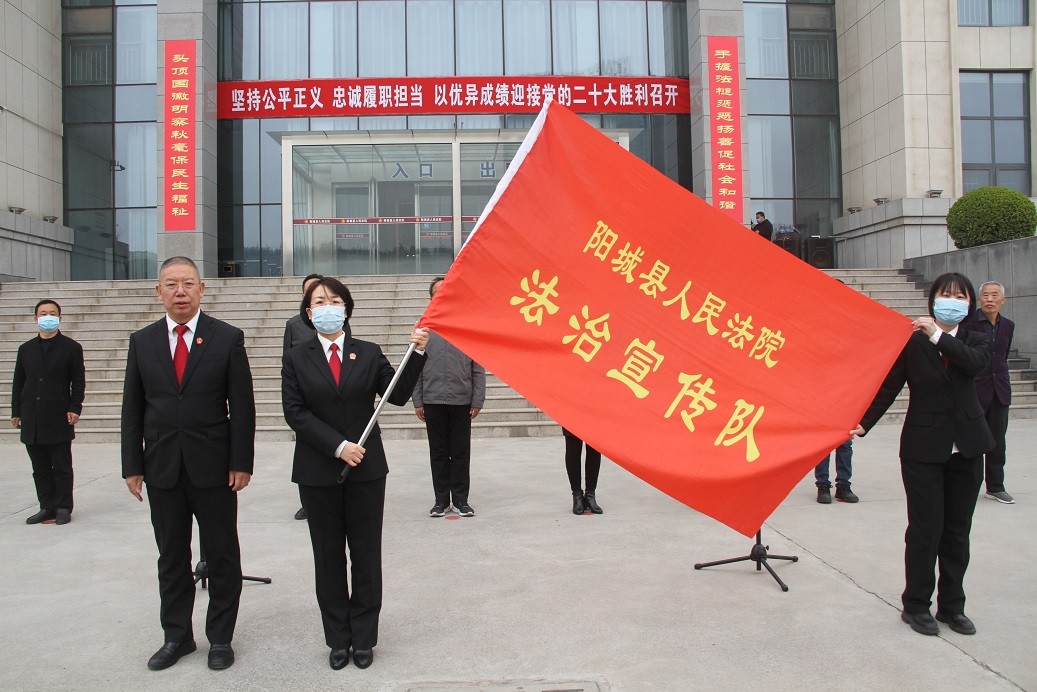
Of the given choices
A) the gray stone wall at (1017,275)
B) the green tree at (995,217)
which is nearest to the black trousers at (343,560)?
the gray stone wall at (1017,275)

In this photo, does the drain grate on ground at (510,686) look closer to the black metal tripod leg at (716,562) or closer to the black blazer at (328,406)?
the black blazer at (328,406)

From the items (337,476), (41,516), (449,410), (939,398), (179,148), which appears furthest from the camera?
(179,148)

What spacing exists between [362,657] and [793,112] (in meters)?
22.5

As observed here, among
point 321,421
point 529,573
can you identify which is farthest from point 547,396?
point 529,573

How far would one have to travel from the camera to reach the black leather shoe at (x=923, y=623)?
3.74m

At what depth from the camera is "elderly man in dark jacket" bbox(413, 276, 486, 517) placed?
6.30 meters

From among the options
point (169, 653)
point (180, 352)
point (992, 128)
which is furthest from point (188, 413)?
point (992, 128)

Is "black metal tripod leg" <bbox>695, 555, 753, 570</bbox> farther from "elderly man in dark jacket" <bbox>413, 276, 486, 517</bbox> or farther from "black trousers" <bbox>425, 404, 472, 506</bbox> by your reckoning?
"black trousers" <bbox>425, 404, 472, 506</bbox>

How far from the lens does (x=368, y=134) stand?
20797 mm

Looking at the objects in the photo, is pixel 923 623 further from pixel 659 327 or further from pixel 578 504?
pixel 578 504

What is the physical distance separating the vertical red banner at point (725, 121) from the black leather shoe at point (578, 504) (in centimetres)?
1563

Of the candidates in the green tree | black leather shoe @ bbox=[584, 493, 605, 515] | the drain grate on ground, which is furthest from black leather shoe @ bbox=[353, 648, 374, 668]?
the green tree

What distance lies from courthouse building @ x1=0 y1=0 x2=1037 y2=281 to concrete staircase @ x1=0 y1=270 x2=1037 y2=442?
4.21 meters

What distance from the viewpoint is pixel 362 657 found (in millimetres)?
3504
